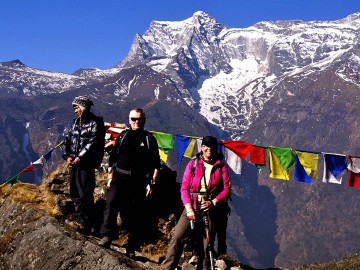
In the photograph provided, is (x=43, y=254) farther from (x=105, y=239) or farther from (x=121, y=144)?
(x=121, y=144)

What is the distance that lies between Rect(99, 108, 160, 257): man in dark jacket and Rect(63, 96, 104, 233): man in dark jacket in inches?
35.2

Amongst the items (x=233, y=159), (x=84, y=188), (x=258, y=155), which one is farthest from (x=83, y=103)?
(x=233, y=159)

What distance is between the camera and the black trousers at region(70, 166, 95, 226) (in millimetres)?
11805

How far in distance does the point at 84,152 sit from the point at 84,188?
1041mm

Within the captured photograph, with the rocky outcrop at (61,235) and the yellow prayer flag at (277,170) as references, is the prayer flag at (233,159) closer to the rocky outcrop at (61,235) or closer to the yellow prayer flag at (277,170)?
the yellow prayer flag at (277,170)

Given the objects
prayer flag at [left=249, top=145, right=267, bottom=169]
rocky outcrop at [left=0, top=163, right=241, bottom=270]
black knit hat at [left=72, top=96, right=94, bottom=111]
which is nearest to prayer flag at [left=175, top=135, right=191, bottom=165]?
prayer flag at [left=249, top=145, right=267, bottom=169]

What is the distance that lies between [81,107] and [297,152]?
12.6 m

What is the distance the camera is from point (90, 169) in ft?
38.8

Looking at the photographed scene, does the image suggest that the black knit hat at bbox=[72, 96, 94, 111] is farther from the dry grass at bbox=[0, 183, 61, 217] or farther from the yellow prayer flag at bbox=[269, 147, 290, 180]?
the yellow prayer flag at bbox=[269, 147, 290, 180]

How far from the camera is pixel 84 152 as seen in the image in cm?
1147

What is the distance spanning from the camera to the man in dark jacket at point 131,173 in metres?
10.7

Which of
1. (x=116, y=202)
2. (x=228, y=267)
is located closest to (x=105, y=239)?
(x=116, y=202)

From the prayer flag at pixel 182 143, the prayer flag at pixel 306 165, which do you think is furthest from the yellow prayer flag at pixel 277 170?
the prayer flag at pixel 182 143

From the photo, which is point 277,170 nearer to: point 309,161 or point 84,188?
point 309,161
